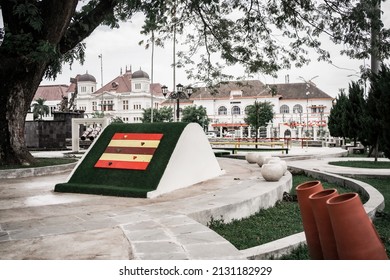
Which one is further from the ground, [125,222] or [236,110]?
[236,110]

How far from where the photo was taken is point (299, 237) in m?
4.30

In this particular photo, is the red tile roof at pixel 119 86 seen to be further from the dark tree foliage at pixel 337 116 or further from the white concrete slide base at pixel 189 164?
the white concrete slide base at pixel 189 164

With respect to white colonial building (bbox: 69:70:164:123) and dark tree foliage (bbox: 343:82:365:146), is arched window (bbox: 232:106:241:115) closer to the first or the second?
white colonial building (bbox: 69:70:164:123)

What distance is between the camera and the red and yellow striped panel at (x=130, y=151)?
294 inches

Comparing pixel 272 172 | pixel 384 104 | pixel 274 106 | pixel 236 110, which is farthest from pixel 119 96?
pixel 272 172

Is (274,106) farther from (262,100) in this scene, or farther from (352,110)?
(352,110)

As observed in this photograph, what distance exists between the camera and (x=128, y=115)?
4356 cm

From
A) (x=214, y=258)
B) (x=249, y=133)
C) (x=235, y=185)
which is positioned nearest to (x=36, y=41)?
(x=235, y=185)

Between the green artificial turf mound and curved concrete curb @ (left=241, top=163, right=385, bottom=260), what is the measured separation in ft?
9.39

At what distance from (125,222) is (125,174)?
2.80 meters

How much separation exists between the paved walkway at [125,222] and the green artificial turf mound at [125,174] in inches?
9.0

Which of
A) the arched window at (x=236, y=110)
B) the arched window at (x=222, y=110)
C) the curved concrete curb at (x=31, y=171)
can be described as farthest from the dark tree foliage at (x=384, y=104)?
the arched window at (x=222, y=110)

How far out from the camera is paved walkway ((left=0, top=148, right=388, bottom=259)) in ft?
11.2
